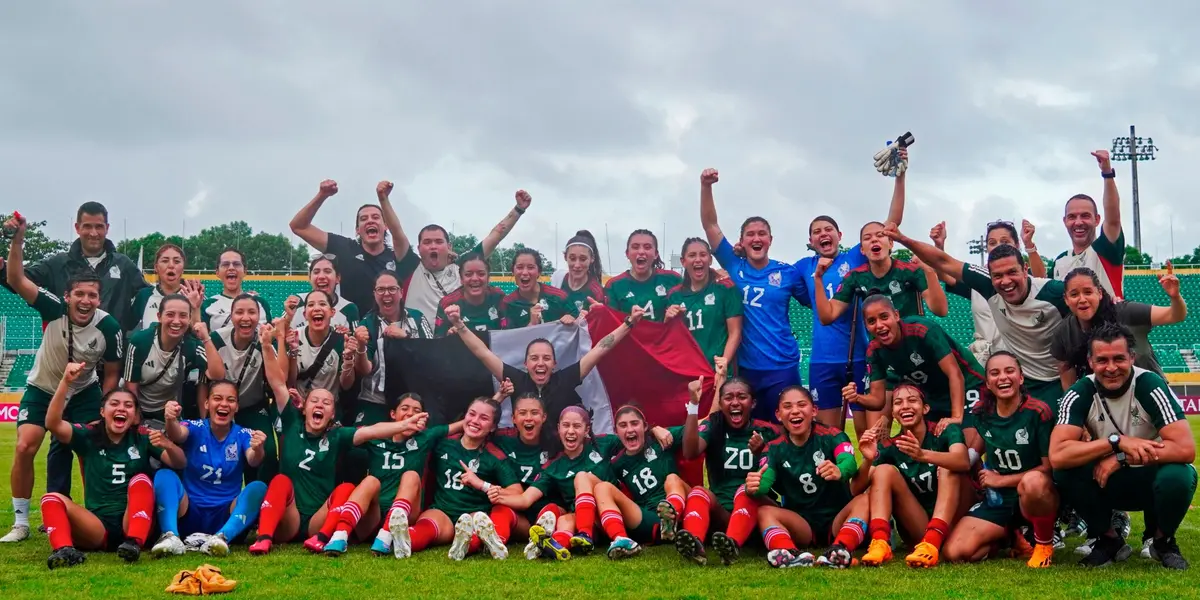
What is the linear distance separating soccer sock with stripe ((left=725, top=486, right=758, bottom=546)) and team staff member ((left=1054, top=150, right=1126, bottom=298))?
291 centimetres

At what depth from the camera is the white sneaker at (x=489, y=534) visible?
Answer: 6176mm

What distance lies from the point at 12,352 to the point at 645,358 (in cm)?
3142

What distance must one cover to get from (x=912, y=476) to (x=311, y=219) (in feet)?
17.5

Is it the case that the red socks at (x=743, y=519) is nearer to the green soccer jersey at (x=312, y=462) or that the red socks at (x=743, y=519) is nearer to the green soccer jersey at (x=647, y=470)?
the green soccer jersey at (x=647, y=470)

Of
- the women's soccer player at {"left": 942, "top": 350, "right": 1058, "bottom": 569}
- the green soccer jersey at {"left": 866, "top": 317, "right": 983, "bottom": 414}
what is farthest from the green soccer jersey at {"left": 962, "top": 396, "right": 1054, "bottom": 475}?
the green soccer jersey at {"left": 866, "top": 317, "right": 983, "bottom": 414}

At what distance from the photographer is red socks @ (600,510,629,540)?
6262 mm

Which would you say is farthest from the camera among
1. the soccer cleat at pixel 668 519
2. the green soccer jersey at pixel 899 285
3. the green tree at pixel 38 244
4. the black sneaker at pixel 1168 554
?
the green tree at pixel 38 244

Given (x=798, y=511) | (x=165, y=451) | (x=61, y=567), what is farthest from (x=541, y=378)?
(x=61, y=567)

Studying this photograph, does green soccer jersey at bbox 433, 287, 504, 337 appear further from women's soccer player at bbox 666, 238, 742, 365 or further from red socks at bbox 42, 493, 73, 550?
red socks at bbox 42, 493, 73, 550

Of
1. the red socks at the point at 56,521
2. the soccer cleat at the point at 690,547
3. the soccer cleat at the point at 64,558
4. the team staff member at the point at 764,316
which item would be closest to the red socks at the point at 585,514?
the soccer cleat at the point at 690,547

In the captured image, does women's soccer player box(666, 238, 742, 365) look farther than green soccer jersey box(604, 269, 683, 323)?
No

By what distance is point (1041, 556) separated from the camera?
5777 millimetres

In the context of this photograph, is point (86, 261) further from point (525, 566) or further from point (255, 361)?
point (525, 566)

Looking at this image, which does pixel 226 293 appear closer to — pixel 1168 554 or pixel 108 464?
pixel 108 464
